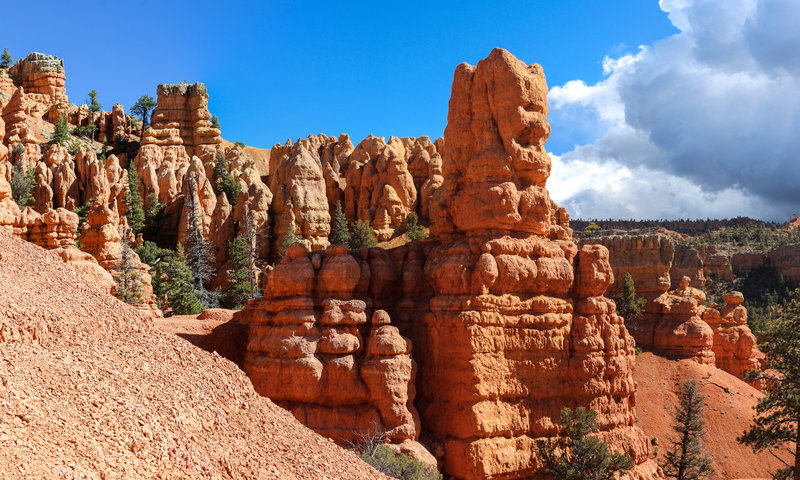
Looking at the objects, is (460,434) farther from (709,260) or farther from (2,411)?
(709,260)

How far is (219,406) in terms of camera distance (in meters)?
10.5

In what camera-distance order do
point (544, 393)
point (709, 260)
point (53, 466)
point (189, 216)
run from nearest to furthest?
1. point (53, 466)
2. point (544, 393)
3. point (189, 216)
4. point (709, 260)

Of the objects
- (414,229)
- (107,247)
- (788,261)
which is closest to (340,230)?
(414,229)

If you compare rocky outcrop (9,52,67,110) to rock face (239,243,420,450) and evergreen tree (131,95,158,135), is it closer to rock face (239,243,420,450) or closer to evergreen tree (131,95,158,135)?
evergreen tree (131,95,158,135)

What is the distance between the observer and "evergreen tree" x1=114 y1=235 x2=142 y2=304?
97.2ft

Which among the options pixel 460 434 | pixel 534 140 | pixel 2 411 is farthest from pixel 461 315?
pixel 2 411

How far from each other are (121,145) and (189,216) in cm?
2327

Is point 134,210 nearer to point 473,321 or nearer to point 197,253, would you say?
point 197,253

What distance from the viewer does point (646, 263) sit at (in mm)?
44312

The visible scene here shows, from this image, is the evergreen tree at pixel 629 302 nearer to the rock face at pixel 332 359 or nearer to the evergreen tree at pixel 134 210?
the rock face at pixel 332 359

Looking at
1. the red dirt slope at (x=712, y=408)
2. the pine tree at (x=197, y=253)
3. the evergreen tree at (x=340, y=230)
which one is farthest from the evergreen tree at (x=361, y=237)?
the red dirt slope at (x=712, y=408)

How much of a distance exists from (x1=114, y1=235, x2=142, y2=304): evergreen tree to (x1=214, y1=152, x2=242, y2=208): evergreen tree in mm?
20268

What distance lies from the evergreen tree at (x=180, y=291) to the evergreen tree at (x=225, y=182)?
553 inches

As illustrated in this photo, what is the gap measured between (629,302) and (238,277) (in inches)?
994
